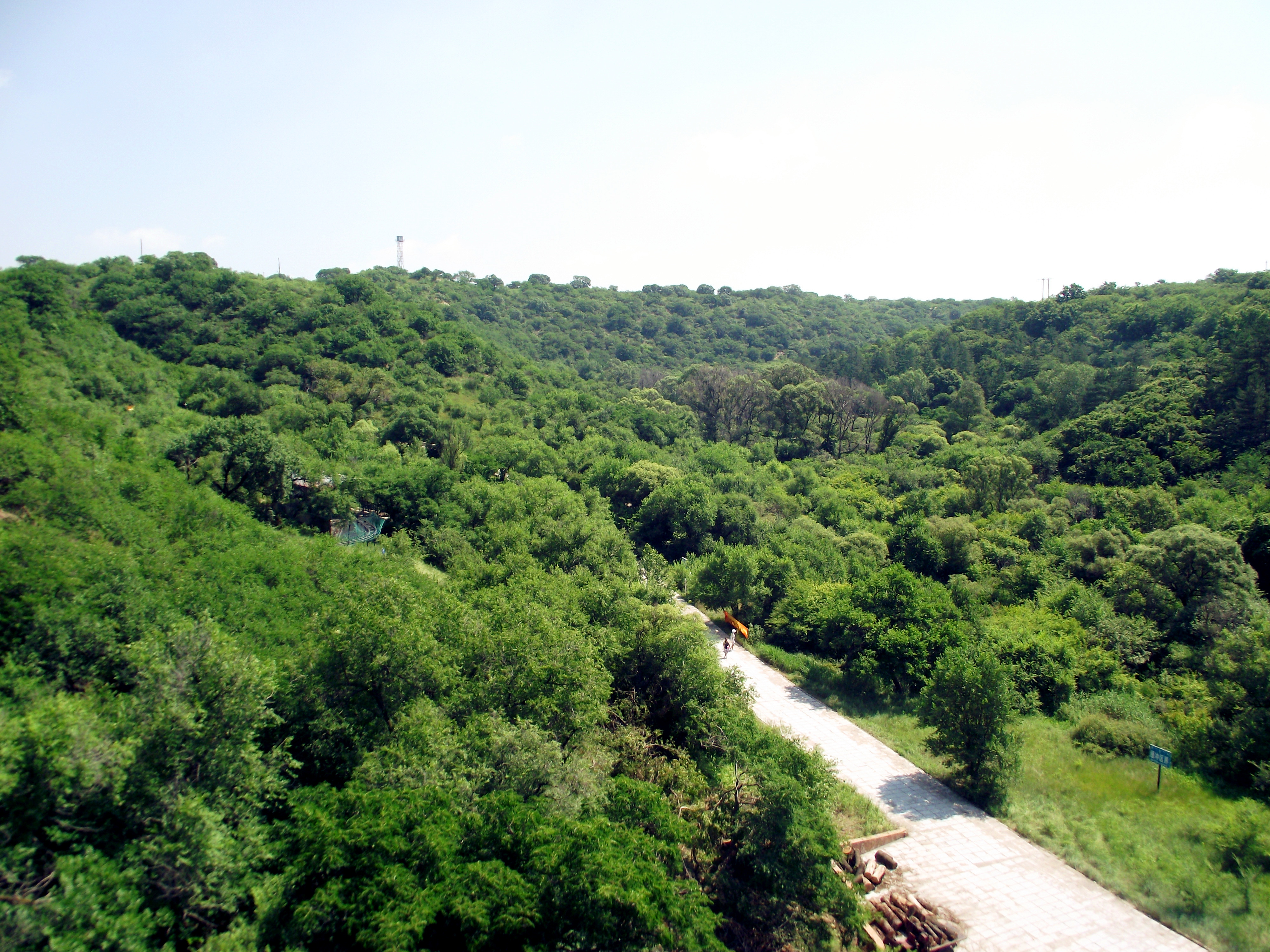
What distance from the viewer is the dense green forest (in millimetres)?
10398

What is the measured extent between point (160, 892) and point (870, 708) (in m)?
17.4

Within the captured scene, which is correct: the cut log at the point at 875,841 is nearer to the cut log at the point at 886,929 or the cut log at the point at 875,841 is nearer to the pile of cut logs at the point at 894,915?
the pile of cut logs at the point at 894,915

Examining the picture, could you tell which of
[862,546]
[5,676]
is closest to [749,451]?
[862,546]

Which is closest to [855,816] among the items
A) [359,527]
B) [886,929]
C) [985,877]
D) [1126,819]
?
[985,877]

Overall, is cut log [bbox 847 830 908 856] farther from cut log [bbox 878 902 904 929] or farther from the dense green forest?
cut log [bbox 878 902 904 929]

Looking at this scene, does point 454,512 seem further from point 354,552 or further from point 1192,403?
point 1192,403

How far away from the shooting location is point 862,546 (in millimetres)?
32094

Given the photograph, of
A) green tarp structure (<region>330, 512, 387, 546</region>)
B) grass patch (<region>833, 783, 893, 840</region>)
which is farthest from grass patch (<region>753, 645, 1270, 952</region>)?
green tarp structure (<region>330, 512, 387, 546</region>)

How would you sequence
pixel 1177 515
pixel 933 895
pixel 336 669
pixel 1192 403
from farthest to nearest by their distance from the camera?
1. pixel 1192 403
2. pixel 1177 515
3. pixel 336 669
4. pixel 933 895

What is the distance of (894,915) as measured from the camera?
12555 mm

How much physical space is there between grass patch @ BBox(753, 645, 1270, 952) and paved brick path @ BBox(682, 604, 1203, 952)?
1.39ft

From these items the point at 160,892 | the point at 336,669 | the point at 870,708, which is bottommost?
the point at 870,708

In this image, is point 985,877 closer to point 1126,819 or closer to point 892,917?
point 892,917

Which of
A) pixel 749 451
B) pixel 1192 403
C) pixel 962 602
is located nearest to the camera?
pixel 962 602
